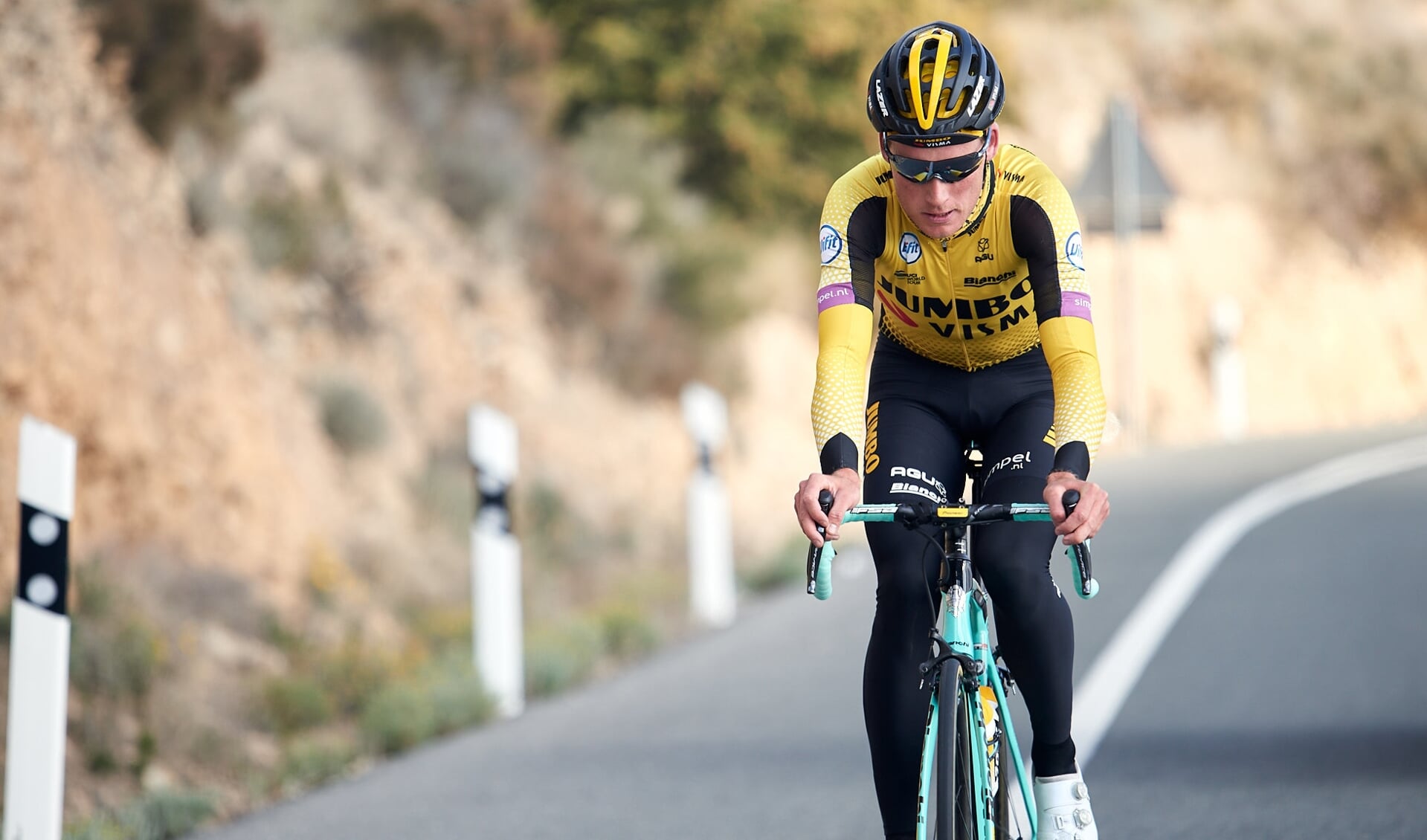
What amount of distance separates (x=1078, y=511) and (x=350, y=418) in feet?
35.1

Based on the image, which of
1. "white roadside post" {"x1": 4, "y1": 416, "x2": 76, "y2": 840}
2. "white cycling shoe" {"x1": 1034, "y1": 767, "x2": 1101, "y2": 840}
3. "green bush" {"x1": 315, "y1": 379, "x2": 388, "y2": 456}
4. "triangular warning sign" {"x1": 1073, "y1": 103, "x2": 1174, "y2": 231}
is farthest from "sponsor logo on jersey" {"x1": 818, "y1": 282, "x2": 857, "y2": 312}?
"triangular warning sign" {"x1": 1073, "y1": 103, "x2": 1174, "y2": 231}

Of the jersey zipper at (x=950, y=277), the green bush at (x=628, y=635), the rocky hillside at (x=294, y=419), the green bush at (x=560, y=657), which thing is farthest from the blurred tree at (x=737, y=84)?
the jersey zipper at (x=950, y=277)

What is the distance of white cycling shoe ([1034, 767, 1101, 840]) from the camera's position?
15.7ft

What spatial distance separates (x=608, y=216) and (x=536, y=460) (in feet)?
16.5

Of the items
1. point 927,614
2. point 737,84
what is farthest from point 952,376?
point 737,84

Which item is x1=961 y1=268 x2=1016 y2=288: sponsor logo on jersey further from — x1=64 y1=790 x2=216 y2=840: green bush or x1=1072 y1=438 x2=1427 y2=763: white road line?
x1=64 y1=790 x2=216 y2=840: green bush

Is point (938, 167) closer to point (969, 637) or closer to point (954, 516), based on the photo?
point (954, 516)

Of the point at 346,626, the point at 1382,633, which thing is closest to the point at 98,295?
the point at 346,626

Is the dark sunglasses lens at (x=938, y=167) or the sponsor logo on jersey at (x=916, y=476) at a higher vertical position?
the dark sunglasses lens at (x=938, y=167)

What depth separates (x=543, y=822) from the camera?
6832mm

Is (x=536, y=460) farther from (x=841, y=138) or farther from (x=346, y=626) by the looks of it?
(x=841, y=138)

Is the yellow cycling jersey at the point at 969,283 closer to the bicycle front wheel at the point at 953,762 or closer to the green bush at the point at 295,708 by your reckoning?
the bicycle front wheel at the point at 953,762

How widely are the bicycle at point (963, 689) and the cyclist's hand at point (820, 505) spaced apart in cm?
2

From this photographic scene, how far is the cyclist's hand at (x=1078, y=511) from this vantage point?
170 inches
